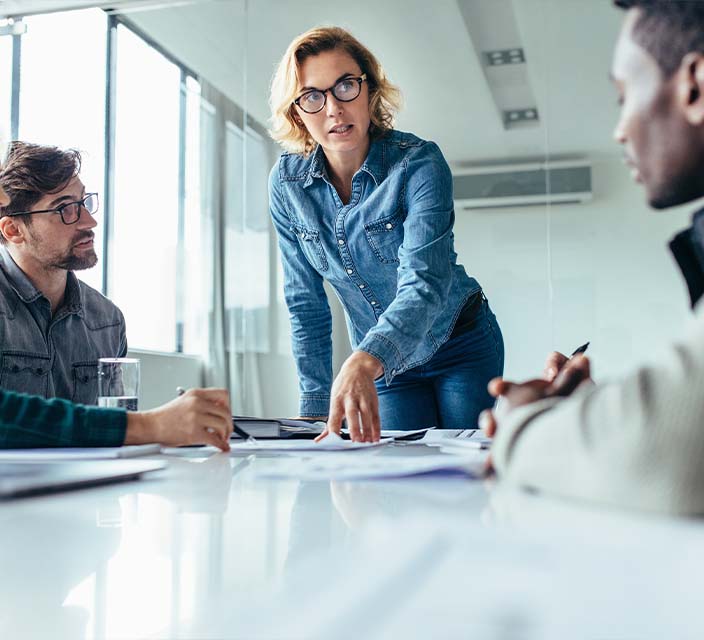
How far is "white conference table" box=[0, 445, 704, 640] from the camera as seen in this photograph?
25 cm

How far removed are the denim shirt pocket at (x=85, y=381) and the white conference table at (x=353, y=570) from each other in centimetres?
136

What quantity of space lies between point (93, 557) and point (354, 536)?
137mm

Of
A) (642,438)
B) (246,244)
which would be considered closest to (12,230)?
(642,438)

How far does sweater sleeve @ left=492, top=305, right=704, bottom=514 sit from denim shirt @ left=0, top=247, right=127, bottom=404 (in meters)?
1.49

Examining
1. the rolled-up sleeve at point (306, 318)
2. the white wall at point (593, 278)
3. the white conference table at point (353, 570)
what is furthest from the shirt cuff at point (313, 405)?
the white wall at point (593, 278)

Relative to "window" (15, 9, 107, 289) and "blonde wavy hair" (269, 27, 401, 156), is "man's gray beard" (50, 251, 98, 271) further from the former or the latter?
"window" (15, 9, 107, 289)

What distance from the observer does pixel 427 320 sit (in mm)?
1393

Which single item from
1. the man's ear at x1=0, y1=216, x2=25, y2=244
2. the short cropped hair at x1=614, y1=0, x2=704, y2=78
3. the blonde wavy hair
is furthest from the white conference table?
the man's ear at x1=0, y1=216, x2=25, y2=244

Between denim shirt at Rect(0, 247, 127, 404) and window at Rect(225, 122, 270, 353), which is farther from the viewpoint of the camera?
window at Rect(225, 122, 270, 353)

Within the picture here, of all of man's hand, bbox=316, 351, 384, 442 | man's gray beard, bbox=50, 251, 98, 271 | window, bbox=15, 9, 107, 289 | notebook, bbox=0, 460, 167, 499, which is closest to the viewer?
notebook, bbox=0, 460, 167, 499

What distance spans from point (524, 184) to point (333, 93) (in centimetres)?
225

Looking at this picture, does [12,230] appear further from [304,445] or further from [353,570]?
[353,570]

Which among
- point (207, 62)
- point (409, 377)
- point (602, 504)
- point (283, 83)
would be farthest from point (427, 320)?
point (207, 62)

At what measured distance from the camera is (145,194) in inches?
178
